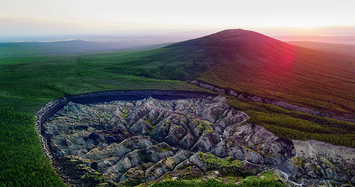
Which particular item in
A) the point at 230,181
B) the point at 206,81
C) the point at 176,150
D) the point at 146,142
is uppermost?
the point at 206,81

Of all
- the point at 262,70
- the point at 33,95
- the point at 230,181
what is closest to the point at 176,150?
the point at 230,181

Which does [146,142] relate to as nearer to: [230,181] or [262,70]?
[230,181]

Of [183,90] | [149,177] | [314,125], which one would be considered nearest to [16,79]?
[183,90]

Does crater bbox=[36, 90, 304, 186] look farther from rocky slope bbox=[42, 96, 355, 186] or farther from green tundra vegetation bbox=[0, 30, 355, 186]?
green tundra vegetation bbox=[0, 30, 355, 186]

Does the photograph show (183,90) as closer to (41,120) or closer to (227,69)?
(227,69)

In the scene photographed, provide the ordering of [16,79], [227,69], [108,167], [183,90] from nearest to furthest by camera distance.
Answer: [108,167] → [183,90] → [16,79] → [227,69]

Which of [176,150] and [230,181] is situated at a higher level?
[176,150]
